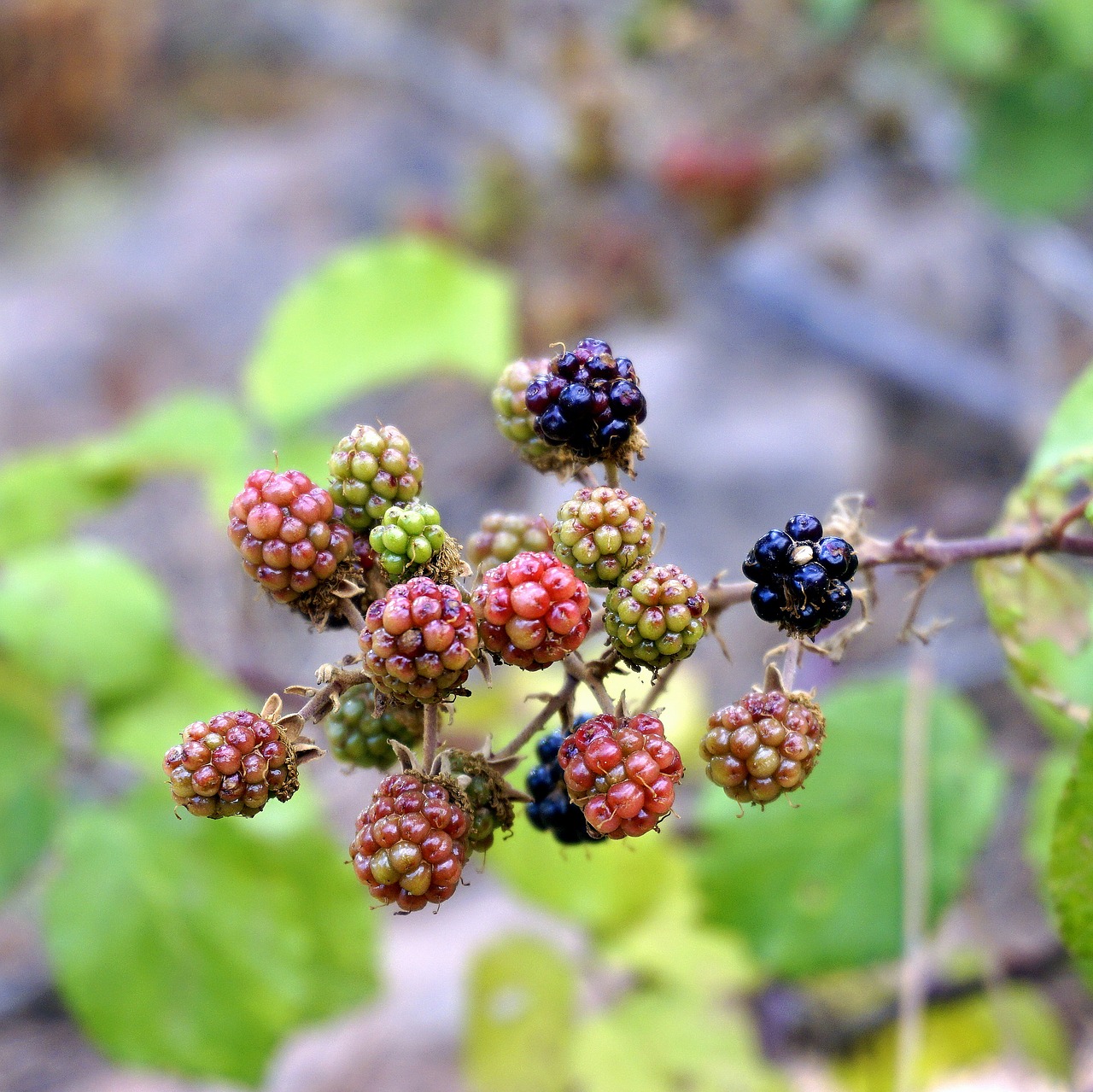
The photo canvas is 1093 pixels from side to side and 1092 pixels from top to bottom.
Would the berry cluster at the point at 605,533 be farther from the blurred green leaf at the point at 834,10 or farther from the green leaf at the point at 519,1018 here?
the blurred green leaf at the point at 834,10

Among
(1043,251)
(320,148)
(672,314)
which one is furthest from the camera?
(320,148)

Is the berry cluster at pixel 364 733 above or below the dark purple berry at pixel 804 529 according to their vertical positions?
below

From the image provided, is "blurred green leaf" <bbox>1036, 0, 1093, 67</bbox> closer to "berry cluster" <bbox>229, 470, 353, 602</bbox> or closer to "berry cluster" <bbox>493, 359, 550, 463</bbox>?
"berry cluster" <bbox>493, 359, 550, 463</bbox>

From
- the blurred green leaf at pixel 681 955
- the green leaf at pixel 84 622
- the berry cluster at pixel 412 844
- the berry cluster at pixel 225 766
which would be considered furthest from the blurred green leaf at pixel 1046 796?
the green leaf at pixel 84 622

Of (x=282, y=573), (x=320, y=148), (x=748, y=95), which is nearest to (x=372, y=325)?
(x=282, y=573)

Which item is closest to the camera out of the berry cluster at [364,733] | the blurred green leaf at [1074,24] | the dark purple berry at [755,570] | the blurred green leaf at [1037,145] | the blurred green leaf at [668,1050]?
the dark purple berry at [755,570]

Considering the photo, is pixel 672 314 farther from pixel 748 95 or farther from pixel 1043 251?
pixel 1043 251

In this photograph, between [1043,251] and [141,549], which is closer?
[1043,251]
